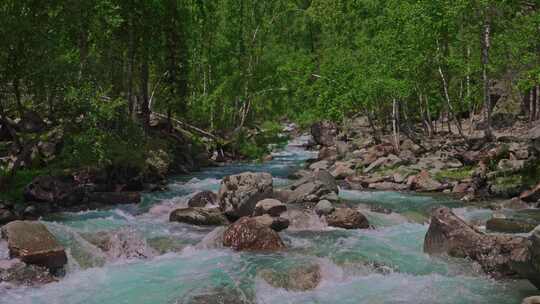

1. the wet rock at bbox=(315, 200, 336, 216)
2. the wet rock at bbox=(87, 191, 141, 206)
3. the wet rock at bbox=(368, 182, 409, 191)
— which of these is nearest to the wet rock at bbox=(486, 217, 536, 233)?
the wet rock at bbox=(315, 200, 336, 216)

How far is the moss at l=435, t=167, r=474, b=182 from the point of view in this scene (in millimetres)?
23089

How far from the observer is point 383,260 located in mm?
12703

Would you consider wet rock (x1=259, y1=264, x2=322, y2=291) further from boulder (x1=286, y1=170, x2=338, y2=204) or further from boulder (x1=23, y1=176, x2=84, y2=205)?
boulder (x1=23, y1=176, x2=84, y2=205)

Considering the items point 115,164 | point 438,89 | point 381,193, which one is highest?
point 438,89

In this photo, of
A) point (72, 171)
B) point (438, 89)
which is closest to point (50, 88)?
point (72, 171)

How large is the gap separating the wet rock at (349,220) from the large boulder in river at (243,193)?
8.45 feet

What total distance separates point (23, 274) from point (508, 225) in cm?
1215

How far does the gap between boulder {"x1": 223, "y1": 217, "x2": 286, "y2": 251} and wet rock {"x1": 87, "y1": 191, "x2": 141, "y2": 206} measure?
7225 millimetres

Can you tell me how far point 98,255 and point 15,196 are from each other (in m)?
6.76

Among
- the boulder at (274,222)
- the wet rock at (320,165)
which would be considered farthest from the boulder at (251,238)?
the wet rock at (320,165)

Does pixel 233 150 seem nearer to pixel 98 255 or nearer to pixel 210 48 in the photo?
pixel 210 48

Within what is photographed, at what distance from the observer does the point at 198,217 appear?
1681 centimetres

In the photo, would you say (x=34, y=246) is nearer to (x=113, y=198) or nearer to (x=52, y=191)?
(x=52, y=191)

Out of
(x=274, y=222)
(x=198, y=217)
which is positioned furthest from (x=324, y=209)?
(x=198, y=217)
